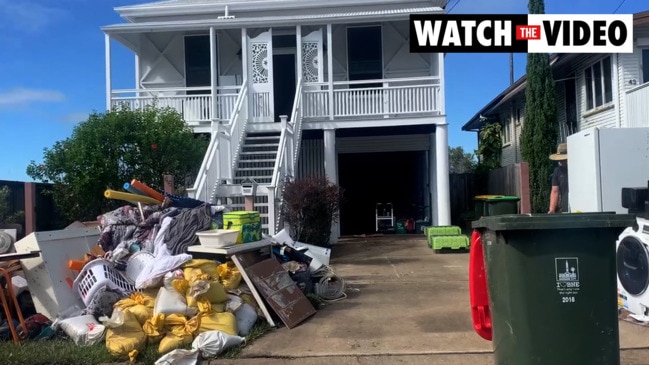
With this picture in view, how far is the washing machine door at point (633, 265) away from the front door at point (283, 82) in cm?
1036

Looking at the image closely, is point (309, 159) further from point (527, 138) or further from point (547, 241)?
point (547, 241)

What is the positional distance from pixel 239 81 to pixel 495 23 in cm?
772

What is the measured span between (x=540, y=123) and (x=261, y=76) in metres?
7.59

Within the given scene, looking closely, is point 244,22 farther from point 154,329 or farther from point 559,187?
point 154,329

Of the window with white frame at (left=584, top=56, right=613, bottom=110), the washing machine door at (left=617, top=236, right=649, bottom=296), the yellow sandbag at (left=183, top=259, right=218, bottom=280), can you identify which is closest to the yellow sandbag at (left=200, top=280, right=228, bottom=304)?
the yellow sandbag at (left=183, top=259, right=218, bottom=280)

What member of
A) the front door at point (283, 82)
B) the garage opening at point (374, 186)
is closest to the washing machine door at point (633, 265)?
the front door at point (283, 82)

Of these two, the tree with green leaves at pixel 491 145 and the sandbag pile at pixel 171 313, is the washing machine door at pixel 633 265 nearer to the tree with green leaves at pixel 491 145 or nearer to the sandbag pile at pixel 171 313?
the sandbag pile at pixel 171 313

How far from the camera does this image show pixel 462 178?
61.4 ft

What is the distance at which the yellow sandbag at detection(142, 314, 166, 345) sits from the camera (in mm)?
5246

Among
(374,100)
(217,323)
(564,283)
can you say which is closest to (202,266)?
(217,323)

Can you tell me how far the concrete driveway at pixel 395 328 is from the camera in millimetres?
4961

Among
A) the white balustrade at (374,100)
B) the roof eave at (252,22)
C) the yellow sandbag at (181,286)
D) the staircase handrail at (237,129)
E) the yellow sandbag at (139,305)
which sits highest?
the roof eave at (252,22)

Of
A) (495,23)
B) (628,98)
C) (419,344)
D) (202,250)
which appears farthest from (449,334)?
(628,98)

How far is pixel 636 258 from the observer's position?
5625 mm
